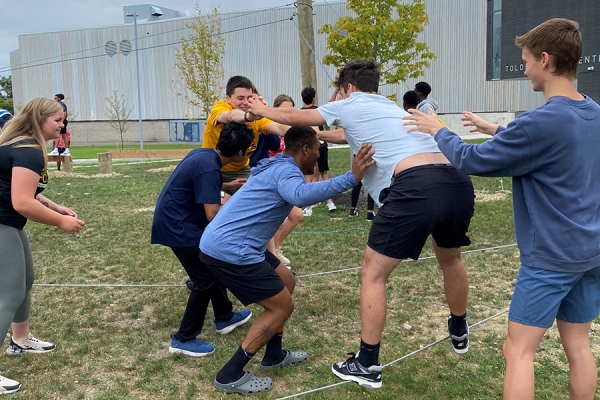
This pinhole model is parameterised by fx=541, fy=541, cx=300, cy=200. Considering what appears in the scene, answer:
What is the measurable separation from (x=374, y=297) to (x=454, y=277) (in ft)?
2.40

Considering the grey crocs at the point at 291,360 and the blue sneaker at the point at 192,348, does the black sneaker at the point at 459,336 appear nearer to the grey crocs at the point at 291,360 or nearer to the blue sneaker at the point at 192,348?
the grey crocs at the point at 291,360

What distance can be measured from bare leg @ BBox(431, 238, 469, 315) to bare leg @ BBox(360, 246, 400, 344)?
54 centimetres

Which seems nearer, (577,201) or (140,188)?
(577,201)

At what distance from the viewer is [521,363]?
8.03ft

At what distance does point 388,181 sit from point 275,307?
1.04 metres

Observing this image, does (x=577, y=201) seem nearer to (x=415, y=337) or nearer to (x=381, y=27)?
(x=415, y=337)

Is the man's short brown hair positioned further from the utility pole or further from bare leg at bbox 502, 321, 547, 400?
the utility pole

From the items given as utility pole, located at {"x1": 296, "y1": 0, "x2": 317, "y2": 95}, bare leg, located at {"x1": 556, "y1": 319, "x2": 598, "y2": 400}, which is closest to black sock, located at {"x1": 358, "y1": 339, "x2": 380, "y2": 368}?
bare leg, located at {"x1": 556, "y1": 319, "x2": 598, "y2": 400}

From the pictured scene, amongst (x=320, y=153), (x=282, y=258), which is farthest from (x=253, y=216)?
(x=320, y=153)

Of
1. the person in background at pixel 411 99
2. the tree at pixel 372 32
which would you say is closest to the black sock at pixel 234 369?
the person in background at pixel 411 99

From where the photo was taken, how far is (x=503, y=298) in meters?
4.84

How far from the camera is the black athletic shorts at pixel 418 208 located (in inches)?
122

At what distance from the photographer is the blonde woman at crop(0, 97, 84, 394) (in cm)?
324

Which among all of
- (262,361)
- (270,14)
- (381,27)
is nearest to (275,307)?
(262,361)
